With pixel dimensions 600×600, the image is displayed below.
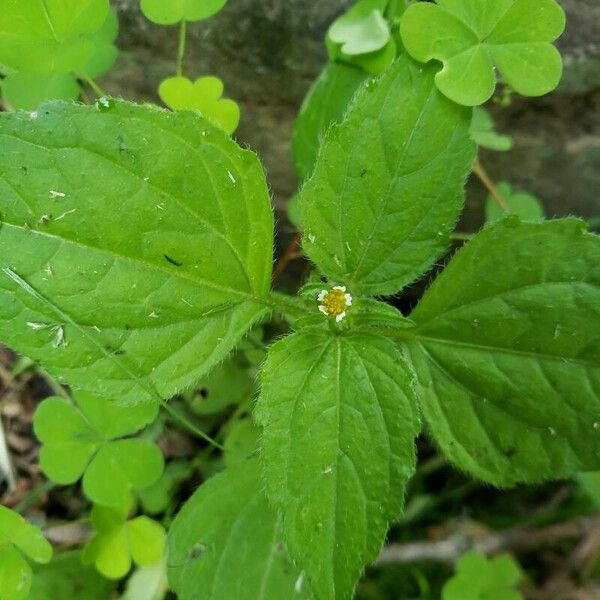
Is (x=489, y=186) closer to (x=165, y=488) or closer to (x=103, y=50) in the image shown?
(x=103, y=50)

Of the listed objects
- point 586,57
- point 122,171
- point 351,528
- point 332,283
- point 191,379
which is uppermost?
point 586,57

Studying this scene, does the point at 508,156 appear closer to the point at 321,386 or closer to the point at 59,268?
the point at 321,386

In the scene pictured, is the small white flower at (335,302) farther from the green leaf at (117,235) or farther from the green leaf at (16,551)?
the green leaf at (16,551)

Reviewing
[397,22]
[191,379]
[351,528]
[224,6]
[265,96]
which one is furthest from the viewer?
[265,96]

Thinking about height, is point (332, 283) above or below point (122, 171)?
below

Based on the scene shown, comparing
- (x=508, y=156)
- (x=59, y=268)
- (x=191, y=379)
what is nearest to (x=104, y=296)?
(x=59, y=268)

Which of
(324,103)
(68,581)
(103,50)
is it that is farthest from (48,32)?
(68,581)

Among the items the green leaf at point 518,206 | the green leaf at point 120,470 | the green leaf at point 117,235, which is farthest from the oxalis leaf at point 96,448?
the green leaf at point 518,206
